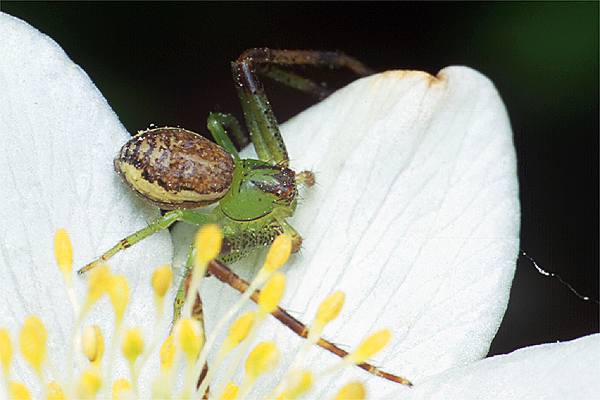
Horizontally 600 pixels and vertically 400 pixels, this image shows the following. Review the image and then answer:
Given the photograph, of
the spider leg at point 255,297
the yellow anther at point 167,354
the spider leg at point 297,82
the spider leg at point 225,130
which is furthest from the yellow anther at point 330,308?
the spider leg at point 297,82

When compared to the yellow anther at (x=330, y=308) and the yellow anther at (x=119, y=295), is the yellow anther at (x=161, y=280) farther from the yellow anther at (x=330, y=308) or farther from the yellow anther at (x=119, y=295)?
the yellow anther at (x=330, y=308)

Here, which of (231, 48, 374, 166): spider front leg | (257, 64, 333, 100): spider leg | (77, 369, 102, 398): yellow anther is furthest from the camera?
(257, 64, 333, 100): spider leg

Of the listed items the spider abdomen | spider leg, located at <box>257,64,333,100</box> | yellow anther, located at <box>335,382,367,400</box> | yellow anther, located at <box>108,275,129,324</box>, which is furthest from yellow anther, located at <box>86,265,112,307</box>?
spider leg, located at <box>257,64,333,100</box>

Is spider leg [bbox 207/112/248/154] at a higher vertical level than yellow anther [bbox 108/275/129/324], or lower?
higher

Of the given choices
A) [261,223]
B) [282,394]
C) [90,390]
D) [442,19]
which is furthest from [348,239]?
[442,19]

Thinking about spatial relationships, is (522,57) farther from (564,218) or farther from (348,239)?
(348,239)

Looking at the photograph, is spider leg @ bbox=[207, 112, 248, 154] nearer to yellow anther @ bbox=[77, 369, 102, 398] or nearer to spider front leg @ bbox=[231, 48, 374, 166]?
spider front leg @ bbox=[231, 48, 374, 166]

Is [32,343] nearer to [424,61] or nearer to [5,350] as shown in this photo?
[5,350]
